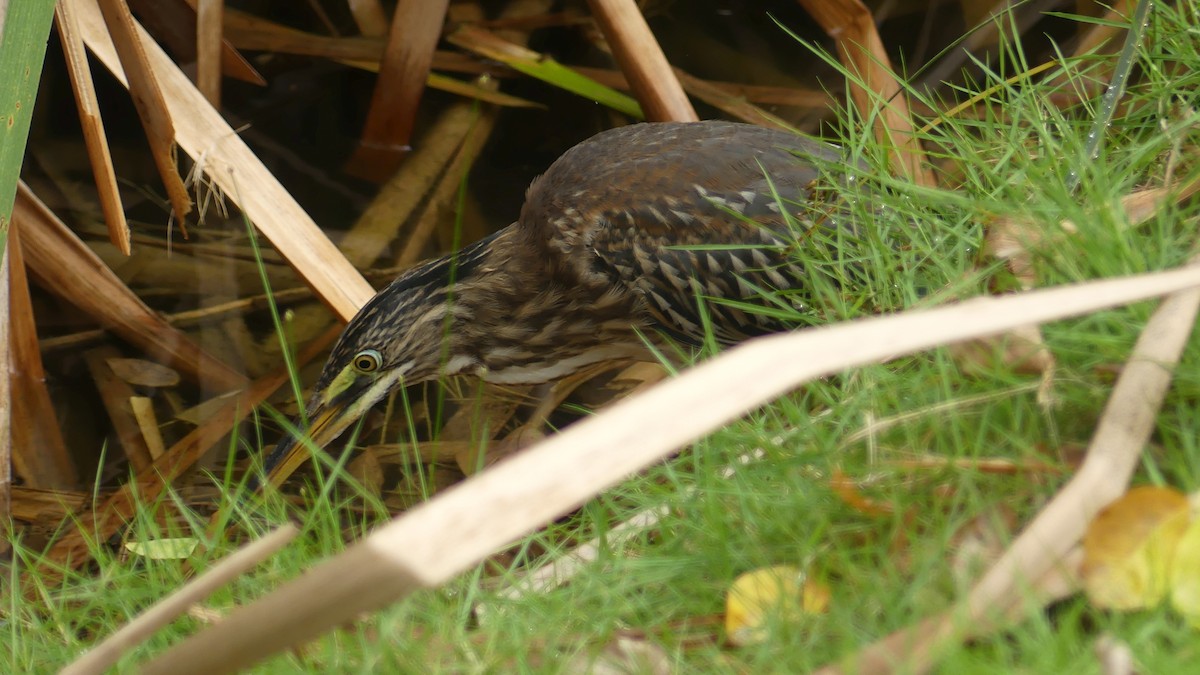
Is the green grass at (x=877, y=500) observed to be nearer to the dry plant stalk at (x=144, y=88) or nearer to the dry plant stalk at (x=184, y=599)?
the dry plant stalk at (x=184, y=599)

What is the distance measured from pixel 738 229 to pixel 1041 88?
3.28 ft

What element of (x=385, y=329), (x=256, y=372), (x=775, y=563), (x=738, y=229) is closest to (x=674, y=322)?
(x=738, y=229)

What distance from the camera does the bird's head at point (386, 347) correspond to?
403cm

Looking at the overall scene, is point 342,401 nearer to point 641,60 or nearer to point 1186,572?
point 641,60

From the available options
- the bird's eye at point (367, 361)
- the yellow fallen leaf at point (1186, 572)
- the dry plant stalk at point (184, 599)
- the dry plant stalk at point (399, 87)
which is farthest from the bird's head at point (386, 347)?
the yellow fallen leaf at point (1186, 572)

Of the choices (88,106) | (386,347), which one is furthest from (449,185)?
(88,106)

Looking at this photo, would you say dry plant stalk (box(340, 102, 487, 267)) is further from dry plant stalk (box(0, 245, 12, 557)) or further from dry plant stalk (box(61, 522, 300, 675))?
dry plant stalk (box(61, 522, 300, 675))

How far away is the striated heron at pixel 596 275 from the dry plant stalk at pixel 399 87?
1008mm

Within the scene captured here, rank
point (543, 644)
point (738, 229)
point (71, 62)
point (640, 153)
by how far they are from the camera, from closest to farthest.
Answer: point (543, 644), point (71, 62), point (738, 229), point (640, 153)

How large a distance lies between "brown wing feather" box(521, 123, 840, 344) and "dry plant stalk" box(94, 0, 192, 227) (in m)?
1.13

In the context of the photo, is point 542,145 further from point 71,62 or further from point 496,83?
point 71,62

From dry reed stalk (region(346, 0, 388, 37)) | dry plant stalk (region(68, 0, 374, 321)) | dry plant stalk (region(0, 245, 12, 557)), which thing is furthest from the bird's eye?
dry reed stalk (region(346, 0, 388, 37))

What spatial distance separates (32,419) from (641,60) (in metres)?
2.39

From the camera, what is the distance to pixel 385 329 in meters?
4.06
